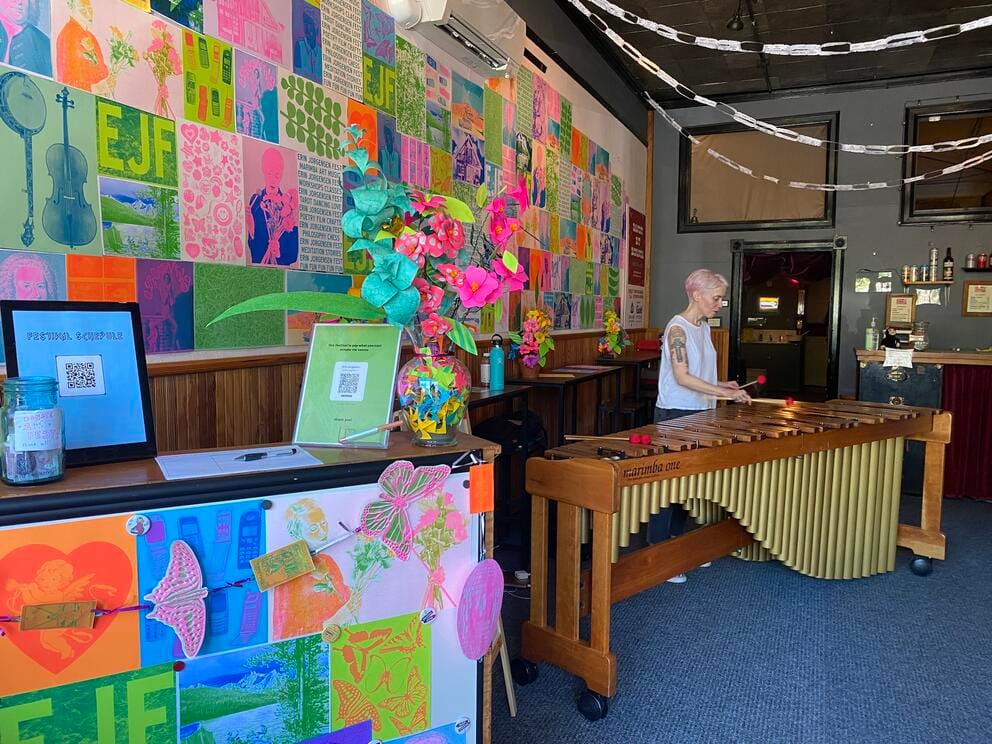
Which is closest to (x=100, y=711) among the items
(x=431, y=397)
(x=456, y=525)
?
(x=456, y=525)

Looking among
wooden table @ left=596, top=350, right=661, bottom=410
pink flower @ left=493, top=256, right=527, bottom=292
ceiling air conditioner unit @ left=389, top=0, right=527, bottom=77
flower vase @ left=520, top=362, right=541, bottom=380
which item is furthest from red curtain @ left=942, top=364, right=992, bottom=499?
pink flower @ left=493, top=256, right=527, bottom=292

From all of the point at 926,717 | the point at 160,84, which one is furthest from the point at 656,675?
the point at 160,84

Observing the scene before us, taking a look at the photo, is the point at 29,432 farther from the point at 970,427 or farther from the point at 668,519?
the point at 970,427

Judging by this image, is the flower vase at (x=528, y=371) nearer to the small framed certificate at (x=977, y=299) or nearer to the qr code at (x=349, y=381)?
the qr code at (x=349, y=381)

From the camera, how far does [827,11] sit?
5.66 meters

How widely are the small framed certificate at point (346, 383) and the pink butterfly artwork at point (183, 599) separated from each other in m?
0.50

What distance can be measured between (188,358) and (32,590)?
119 cm

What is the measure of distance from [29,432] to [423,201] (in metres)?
1.01

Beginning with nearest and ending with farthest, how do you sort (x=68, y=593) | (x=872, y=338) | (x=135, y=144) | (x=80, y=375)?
(x=68, y=593), (x=80, y=375), (x=135, y=144), (x=872, y=338)

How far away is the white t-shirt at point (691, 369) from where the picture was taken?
387 centimetres

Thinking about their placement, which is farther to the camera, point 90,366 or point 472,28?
point 472,28

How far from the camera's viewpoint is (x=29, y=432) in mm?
1359

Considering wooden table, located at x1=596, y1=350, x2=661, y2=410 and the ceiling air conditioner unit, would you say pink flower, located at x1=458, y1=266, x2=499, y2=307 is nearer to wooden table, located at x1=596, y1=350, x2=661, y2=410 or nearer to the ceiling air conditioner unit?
the ceiling air conditioner unit

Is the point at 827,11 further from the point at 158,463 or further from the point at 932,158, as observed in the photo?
the point at 158,463
